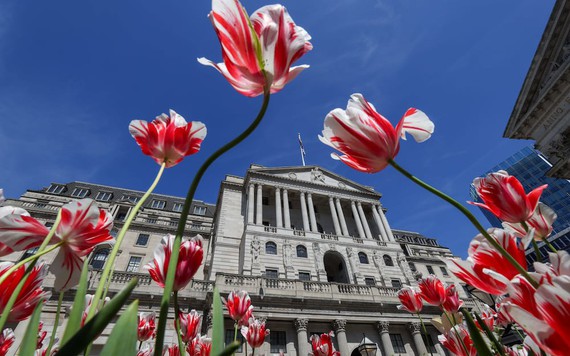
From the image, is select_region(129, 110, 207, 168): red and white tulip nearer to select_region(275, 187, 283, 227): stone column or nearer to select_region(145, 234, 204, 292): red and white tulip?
select_region(145, 234, 204, 292): red and white tulip

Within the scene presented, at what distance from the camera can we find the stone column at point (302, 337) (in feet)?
45.0

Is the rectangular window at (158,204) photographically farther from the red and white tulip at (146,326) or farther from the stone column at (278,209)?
the red and white tulip at (146,326)

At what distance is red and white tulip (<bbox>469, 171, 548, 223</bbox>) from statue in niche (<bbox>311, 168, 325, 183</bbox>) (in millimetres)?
27195

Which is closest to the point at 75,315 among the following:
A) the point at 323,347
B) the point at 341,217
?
the point at 323,347

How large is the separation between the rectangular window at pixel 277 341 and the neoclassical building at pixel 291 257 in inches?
2.0

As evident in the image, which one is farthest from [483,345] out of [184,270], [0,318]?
[0,318]

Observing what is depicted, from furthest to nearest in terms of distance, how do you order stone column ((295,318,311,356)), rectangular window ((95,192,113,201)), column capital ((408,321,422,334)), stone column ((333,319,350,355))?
rectangular window ((95,192,113,201))
column capital ((408,321,422,334))
stone column ((333,319,350,355))
stone column ((295,318,311,356))

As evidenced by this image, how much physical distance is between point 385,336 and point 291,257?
26.5 ft

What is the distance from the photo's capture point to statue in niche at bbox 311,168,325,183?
28.7 m

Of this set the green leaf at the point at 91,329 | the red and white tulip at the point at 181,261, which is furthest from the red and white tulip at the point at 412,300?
the green leaf at the point at 91,329

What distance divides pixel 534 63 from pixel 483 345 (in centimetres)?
2173

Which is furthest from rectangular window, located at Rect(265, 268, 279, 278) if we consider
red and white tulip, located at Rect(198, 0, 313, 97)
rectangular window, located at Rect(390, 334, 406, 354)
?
red and white tulip, located at Rect(198, 0, 313, 97)

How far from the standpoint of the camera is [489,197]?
1.38 metres

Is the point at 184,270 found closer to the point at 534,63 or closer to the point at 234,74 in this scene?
the point at 234,74
